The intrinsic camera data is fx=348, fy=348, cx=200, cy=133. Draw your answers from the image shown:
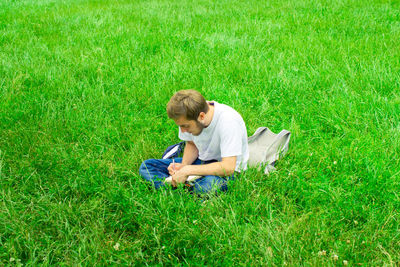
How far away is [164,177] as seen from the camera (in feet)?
9.20

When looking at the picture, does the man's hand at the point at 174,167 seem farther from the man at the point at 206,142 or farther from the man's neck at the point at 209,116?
the man's neck at the point at 209,116

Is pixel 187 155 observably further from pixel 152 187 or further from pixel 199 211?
pixel 199 211

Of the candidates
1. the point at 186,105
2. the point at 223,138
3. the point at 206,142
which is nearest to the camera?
the point at 186,105

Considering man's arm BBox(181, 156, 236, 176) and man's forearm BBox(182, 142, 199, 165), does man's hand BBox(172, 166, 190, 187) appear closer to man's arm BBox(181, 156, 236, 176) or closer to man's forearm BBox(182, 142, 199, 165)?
man's arm BBox(181, 156, 236, 176)

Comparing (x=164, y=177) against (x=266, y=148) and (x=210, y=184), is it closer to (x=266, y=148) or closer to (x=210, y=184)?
(x=210, y=184)

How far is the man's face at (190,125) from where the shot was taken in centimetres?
250

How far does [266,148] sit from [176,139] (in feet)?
2.98

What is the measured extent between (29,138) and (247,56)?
3023mm

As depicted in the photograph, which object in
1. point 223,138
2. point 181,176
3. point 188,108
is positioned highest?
point 188,108

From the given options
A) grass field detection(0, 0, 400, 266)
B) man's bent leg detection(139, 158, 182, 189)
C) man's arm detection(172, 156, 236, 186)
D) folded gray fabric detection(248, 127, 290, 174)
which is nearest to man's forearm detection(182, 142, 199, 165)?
man's bent leg detection(139, 158, 182, 189)

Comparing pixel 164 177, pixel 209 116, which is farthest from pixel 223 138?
pixel 164 177

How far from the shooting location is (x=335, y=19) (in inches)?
245

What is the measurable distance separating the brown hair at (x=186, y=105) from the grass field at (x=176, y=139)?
58 centimetres

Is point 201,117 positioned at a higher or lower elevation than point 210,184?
higher
